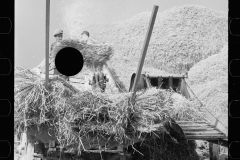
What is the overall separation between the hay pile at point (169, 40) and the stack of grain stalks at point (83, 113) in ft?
19.0

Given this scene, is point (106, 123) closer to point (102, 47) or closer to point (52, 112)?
point (52, 112)

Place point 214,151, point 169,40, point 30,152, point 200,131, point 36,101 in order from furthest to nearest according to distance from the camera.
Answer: point 169,40
point 214,151
point 200,131
point 30,152
point 36,101

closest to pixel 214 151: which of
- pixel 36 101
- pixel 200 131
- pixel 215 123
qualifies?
pixel 215 123

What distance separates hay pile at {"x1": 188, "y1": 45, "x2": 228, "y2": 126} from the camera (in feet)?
19.2

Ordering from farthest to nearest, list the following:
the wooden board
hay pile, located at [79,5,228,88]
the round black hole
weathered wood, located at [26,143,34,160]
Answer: hay pile, located at [79,5,228,88] → the wooden board → weathered wood, located at [26,143,34,160] → the round black hole

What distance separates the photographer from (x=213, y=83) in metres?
6.54

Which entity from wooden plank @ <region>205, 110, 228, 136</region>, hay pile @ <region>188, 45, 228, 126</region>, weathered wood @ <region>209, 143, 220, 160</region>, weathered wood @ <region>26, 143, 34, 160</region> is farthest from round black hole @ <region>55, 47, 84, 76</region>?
hay pile @ <region>188, 45, 228, 126</region>

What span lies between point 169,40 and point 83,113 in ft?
27.8

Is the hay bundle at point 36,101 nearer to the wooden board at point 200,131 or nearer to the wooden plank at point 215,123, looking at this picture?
the wooden board at point 200,131

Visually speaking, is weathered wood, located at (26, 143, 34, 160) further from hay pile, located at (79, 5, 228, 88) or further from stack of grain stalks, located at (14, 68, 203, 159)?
hay pile, located at (79, 5, 228, 88)

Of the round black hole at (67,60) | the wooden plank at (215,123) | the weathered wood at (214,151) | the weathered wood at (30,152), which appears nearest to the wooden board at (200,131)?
the wooden plank at (215,123)

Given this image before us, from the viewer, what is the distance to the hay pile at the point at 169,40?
Answer: 30.6ft

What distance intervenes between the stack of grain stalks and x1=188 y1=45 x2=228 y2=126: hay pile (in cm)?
252

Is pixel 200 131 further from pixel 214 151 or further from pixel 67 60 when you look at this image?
pixel 67 60
